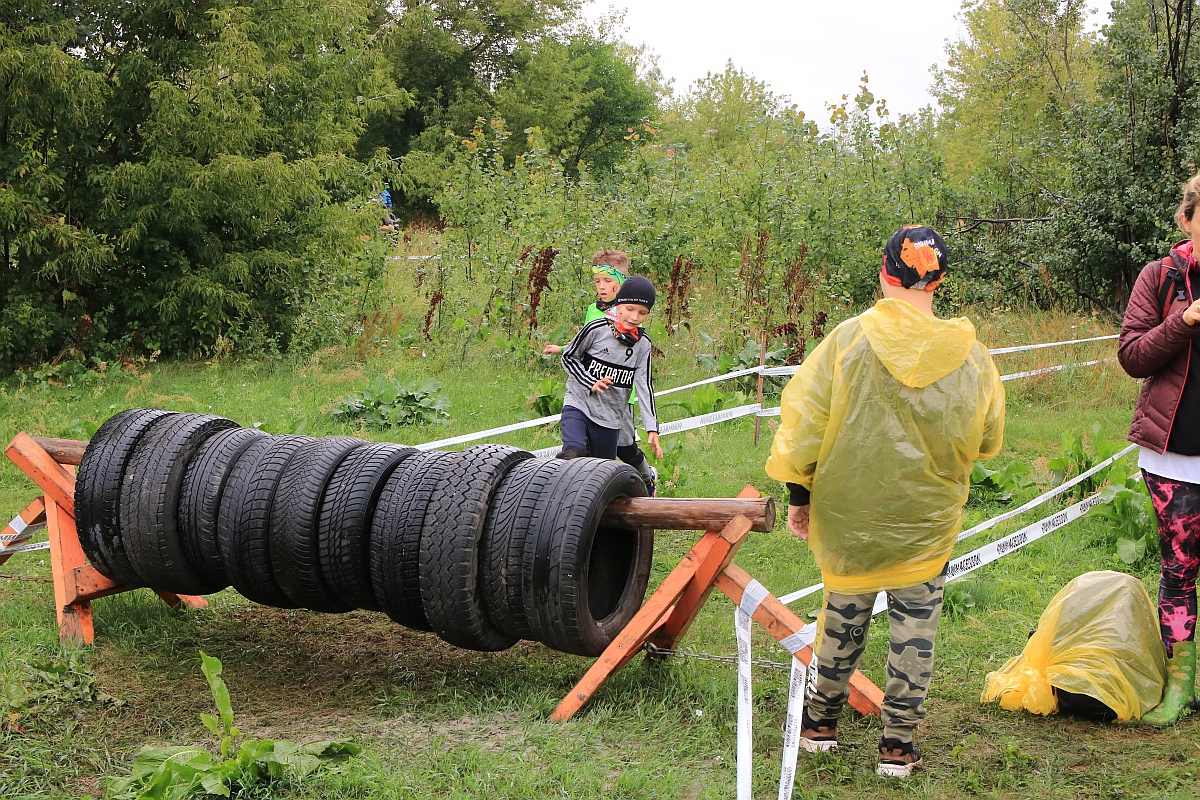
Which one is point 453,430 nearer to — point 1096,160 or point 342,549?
point 342,549

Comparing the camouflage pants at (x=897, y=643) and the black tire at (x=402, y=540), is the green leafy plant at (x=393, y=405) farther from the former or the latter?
the camouflage pants at (x=897, y=643)

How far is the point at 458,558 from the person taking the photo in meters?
4.02

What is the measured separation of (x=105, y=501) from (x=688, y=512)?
2704 millimetres

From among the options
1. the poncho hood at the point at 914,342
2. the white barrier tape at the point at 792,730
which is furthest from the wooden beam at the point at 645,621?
the poncho hood at the point at 914,342

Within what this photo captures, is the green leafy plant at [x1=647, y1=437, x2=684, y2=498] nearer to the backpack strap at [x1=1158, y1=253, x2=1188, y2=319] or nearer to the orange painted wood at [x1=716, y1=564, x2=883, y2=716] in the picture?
the orange painted wood at [x1=716, y1=564, x2=883, y2=716]

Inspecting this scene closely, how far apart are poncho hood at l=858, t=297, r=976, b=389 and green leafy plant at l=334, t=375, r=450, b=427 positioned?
6317 millimetres

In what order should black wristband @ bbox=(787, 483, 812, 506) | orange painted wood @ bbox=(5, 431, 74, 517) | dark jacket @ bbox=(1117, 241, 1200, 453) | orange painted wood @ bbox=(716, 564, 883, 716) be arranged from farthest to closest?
orange painted wood @ bbox=(5, 431, 74, 517), dark jacket @ bbox=(1117, 241, 1200, 453), orange painted wood @ bbox=(716, 564, 883, 716), black wristband @ bbox=(787, 483, 812, 506)

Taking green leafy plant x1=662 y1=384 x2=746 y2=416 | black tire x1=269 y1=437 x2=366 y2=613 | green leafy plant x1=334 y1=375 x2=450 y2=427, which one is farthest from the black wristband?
green leafy plant x1=334 y1=375 x2=450 y2=427

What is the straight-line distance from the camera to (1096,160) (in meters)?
12.0

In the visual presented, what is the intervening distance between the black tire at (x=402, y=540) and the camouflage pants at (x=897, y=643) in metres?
1.63

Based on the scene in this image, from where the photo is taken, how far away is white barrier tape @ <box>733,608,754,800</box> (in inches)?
130

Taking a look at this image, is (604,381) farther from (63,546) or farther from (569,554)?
(63,546)

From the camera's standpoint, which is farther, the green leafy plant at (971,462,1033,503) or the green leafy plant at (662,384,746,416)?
the green leafy plant at (662,384,746,416)

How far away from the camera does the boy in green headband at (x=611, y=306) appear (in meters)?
6.29
